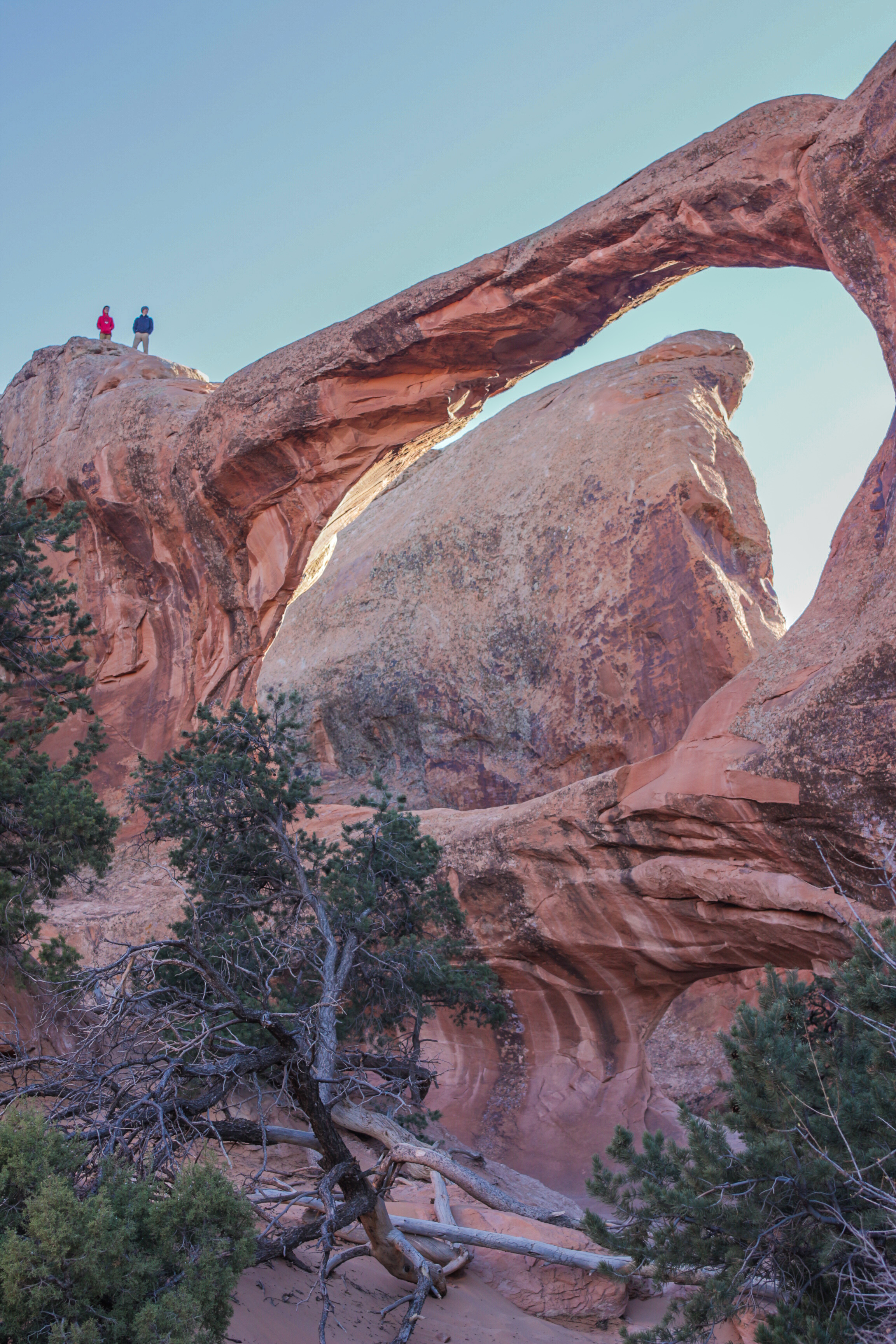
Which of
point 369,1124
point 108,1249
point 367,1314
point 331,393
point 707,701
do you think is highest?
point 331,393

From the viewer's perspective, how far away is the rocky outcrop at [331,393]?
1333 cm

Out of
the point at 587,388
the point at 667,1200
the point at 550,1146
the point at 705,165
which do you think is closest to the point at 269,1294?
the point at 667,1200

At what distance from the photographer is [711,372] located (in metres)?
27.3

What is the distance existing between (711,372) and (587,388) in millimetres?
3520

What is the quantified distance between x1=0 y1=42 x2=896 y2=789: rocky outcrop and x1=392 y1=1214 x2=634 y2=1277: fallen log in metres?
10.4

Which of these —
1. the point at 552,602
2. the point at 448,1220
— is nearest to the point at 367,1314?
the point at 448,1220

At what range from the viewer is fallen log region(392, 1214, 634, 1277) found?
8.78 meters

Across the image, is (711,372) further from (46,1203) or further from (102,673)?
(46,1203)

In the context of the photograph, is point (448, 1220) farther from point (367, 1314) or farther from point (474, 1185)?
point (367, 1314)

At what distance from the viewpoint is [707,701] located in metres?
15.3

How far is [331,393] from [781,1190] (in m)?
14.2

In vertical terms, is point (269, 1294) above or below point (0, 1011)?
below

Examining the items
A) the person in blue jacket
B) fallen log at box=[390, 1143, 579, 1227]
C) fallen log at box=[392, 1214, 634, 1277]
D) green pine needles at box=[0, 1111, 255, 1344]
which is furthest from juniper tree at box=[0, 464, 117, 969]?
the person in blue jacket

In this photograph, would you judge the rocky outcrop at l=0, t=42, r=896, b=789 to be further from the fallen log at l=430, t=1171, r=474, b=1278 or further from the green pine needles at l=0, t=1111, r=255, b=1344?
the green pine needles at l=0, t=1111, r=255, b=1344
